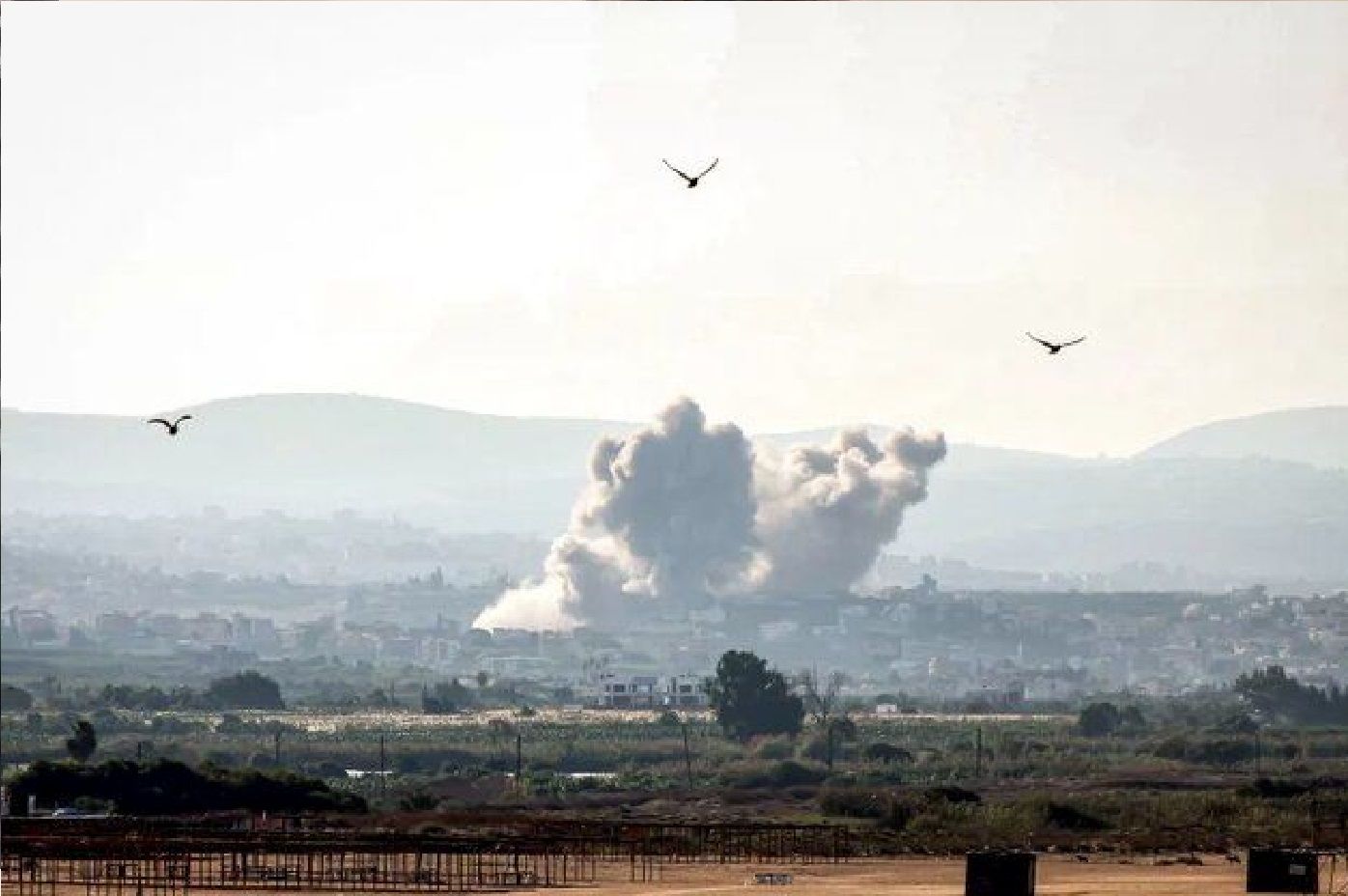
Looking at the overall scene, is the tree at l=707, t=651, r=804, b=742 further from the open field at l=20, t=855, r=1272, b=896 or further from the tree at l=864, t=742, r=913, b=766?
the open field at l=20, t=855, r=1272, b=896

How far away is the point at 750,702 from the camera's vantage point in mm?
182000

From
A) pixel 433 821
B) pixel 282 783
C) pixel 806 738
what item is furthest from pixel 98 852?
pixel 806 738

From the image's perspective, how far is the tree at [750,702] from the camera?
180 m

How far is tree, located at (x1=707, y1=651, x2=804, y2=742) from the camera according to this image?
592ft

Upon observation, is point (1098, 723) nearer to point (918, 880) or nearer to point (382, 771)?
point (382, 771)

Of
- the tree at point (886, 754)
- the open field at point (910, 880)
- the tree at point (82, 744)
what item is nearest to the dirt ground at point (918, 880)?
the open field at point (910, 880)

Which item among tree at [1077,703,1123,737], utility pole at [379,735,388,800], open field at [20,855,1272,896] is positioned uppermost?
tree at [1077,703,1123,737]

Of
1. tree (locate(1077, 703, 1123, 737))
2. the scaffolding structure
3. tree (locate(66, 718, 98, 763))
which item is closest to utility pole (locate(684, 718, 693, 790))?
tree (locate(66, 718, 98, 763))

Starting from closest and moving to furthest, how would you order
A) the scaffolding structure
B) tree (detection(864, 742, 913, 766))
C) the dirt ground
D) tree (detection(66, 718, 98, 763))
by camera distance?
the dirt ground → the scaffolding structure → tree (detection(66, 718, 98, 763)) → tree (detection(864, 742, 913, 766))

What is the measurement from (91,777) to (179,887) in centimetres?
3466

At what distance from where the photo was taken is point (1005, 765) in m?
154

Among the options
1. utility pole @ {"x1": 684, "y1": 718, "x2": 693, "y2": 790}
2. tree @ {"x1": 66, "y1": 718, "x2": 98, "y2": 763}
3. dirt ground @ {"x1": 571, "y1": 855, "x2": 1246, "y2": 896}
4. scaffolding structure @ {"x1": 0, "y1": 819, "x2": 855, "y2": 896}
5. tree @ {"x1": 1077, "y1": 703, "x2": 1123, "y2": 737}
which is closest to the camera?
dirt ground @ {"x1": 571, "y1": 855, "x2": 1246, "y2": 896}

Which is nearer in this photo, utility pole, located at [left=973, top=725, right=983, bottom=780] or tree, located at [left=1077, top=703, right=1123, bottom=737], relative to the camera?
utility pole, located at [left=973, top=725, right=983, bottom=780]

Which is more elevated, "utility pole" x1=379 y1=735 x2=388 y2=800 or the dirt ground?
"utility pole" x1=379 y1=735 x2=388 y2=800
